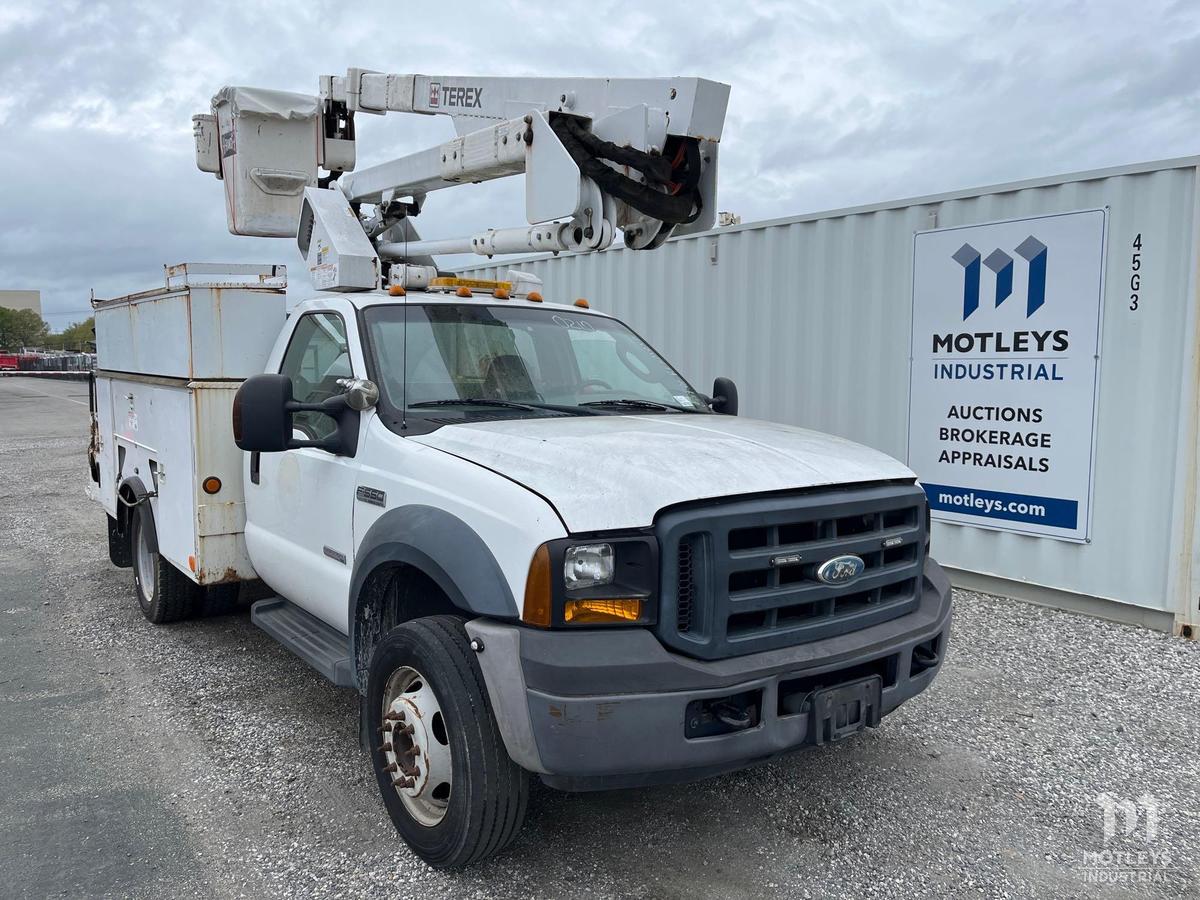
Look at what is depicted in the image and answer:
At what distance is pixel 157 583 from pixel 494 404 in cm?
318

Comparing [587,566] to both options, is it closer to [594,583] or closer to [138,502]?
[594,583]

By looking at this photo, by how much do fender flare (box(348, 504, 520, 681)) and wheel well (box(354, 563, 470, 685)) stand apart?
1.5 inches

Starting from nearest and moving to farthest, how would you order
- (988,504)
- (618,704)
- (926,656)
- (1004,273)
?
(618,704) < (926,656) < (1004,273) < (988,504)

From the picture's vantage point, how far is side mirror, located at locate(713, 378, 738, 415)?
4996 mm

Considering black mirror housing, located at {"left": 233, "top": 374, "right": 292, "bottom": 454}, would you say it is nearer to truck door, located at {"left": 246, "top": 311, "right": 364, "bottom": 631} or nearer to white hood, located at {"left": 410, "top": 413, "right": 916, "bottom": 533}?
truck door, located at {"left": 246, "top": 311, "right": 364, "bottom": 631}

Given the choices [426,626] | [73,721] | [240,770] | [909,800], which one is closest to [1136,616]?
[909,800]

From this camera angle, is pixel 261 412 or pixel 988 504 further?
pixel 988 504

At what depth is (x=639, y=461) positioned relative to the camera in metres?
3.03

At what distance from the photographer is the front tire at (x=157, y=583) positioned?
19.0 ft

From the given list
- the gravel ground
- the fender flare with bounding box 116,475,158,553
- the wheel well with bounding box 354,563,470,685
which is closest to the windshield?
the wheel well with bounding box 354,563,470,685

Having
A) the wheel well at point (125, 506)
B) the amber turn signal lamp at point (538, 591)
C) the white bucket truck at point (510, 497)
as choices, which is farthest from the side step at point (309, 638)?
the wheel well at point (125, 506)

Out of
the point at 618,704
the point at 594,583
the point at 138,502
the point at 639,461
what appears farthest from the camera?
the point at 138,502

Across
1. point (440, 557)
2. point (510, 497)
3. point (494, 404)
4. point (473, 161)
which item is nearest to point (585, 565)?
point (510, 497)

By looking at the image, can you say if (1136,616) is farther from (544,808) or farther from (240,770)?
(240,770)
